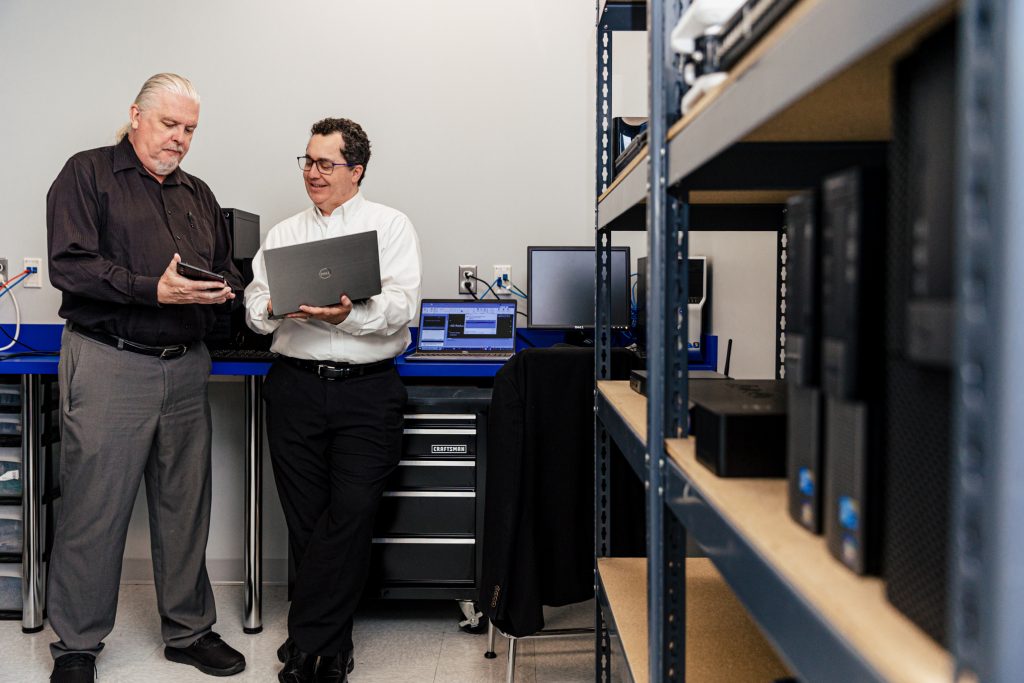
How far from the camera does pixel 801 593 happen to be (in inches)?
23.0

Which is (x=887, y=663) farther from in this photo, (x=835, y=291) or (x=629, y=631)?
(x=629, y=631)

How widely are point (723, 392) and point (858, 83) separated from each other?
62 cm

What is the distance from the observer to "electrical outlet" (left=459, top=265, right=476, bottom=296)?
118 inches

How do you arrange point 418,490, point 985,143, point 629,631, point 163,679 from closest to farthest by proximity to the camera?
1. point 985,143
2. point 629,631
3. point 163,679
4. point 418,490

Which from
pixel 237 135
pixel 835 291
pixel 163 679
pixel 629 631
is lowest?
pixel 163 679

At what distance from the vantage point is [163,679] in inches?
86.7

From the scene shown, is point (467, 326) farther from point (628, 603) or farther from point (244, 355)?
point (628, 603)

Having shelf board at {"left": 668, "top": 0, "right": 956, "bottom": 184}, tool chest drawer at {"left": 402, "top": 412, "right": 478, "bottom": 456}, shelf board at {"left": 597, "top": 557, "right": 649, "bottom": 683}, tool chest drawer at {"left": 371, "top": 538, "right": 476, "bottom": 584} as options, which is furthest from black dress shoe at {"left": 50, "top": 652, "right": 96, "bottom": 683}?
shelf board at {"left": 668, "top": 0, "right": 956, "bottom": 184}

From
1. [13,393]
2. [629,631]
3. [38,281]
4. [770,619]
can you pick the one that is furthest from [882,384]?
[38,281]

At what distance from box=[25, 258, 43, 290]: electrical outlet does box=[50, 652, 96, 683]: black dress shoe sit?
1.53 metres

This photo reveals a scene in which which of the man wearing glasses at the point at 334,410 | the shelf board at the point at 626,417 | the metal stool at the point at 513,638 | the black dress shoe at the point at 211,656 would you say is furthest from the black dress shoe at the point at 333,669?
the shelf board at the point at 626,417

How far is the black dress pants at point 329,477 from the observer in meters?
2.14

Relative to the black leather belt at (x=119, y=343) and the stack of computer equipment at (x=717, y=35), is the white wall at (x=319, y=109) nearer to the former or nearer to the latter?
the black leather belt at (x=119, y=343)

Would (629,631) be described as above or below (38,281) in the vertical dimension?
below
